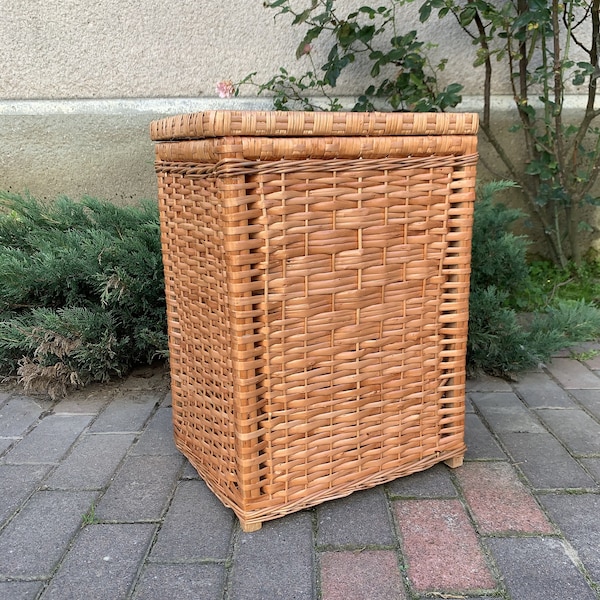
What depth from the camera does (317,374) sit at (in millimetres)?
1398

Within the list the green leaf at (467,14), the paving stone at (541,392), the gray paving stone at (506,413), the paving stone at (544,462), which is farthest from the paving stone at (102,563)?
the green leaf at (467,14)

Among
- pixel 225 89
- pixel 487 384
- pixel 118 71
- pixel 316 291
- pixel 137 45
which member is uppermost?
pixel 137 45

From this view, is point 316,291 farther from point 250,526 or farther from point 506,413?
point 506,413

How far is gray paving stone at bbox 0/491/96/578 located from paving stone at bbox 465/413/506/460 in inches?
46.5

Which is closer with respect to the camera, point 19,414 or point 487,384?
point 19,414

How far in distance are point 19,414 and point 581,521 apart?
196 cm

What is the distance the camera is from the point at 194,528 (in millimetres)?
1430

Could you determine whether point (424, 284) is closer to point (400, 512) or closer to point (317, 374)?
point (317, 374)

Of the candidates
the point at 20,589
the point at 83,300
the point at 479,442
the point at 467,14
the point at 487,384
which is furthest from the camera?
the point at 467,14

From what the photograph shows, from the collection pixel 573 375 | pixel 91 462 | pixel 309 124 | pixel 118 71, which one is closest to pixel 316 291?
pixel 309 124

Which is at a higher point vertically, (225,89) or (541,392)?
(225,89)

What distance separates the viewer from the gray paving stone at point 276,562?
1213 millimetres

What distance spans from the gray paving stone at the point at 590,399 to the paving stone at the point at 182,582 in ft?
4.95

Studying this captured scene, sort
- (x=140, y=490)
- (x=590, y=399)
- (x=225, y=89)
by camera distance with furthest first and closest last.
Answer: (x=225, y=89)
(x=590, y=399)
(x=140, y=490)
